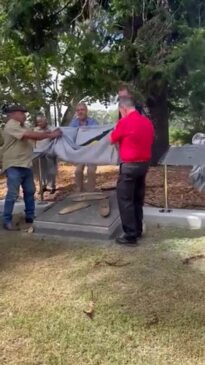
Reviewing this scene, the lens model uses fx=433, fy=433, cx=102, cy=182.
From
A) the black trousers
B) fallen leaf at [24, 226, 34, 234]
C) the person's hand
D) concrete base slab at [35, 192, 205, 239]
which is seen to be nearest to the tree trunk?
the person's hand

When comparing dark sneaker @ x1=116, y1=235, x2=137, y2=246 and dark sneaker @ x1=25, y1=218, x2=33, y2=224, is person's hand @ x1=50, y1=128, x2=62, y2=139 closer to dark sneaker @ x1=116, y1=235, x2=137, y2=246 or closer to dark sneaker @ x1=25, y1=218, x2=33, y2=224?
dark sneaker @ x1=25, y1=218, x2=33, y2=224

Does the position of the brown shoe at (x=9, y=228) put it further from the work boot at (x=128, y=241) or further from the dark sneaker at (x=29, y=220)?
the work boot at (x=128, y=241)

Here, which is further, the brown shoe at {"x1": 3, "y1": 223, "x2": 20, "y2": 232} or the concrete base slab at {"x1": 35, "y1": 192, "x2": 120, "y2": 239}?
the brown shoe at {"x1": 3, "y1": 223, "x2": 20, "y2": 232}

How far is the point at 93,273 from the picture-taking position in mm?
4172

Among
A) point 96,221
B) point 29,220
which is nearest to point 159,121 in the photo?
point 29,220

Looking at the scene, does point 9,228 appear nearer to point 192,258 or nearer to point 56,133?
point 56,133

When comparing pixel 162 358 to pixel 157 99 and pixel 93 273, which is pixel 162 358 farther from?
pixel 157 99

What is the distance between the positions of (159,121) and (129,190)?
490 centimetres

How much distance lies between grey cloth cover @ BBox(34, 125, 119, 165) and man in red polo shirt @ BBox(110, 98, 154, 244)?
101 cm

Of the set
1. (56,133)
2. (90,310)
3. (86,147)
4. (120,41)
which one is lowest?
(90,310)

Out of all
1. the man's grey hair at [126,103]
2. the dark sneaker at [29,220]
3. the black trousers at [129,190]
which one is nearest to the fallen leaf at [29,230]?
the dark sneaker at [29,220]

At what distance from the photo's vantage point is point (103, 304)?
142 inches

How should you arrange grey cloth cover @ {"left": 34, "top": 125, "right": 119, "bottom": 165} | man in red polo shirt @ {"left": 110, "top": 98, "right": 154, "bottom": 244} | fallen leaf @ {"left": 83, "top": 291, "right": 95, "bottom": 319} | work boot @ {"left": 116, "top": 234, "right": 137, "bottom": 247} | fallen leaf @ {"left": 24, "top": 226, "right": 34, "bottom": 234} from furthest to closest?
grey cloth cover @ {"left": 34, "top": 125, "right": 119, "bottom": 165}, fallen leaf @ {"left": 24, "top": 226, "right": 34, "bottom": 234}, work boot @ {"left": 116, "top": 234, "right": 137, "bottom": 247}, man in red polo shirt @ {"left": 110, "top": 98, "right": 154, "bottom": 244}, fallen leaf @ {"left": 83, "top": 291, "right": 95, "bottom": 319}

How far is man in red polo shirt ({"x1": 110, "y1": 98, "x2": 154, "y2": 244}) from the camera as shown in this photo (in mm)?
4551
